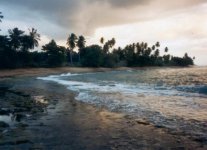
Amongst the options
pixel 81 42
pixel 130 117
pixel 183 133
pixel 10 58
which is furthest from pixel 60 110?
pixel 81 42

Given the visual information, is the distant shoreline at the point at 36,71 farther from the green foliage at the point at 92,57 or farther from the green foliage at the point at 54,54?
the green foliage at the point at 92,57

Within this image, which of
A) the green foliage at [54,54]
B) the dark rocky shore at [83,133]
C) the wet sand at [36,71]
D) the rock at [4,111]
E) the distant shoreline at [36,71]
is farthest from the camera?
the green foliage at [54,54]

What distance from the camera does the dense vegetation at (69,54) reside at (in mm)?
91688

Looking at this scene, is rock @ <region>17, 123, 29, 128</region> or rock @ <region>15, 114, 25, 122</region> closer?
rock @ <region>17, 123, 29, 128</region>

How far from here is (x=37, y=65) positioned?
99.4 meters

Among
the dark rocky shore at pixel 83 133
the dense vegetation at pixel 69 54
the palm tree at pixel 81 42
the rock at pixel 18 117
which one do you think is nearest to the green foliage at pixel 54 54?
the dense vegetation at pixel 69 54

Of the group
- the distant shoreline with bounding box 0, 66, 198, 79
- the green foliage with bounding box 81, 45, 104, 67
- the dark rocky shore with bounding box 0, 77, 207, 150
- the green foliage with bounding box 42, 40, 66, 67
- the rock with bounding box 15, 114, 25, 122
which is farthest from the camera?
the green foliage with bounding box 81, 45, 104, 67

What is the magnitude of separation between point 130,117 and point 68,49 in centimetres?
12435

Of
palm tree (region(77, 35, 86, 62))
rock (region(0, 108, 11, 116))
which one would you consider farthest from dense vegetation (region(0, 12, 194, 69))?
rock (region(0, 108, 11, 116))

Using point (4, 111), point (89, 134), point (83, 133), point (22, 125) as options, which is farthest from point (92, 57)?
point (89, 134)

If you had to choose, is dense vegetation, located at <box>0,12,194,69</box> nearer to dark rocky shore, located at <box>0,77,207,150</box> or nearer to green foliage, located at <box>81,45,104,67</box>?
green foliage, located at <box>81,45,104,67</box>

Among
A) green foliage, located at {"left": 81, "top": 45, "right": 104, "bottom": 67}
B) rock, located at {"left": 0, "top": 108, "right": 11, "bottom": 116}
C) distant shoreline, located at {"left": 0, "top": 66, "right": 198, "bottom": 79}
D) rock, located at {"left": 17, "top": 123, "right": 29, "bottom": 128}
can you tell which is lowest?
distant shoreline, located at {"left": 0, "top": 66, "right": 198, "bottom": 79}

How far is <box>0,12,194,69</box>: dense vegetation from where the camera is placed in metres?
91.7

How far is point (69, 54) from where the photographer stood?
14100cm
